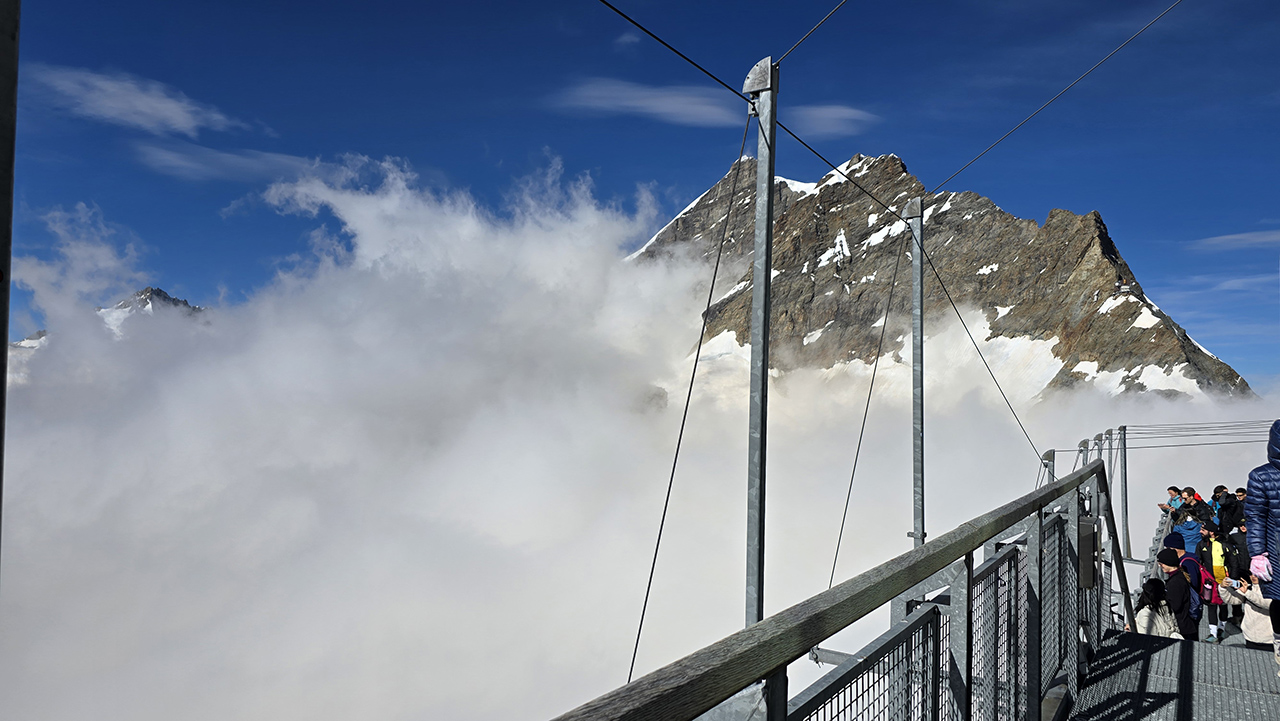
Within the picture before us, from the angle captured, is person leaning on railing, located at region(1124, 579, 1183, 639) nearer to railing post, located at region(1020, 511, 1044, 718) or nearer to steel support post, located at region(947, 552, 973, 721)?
railing post, located at region(1020, 511, 1044, 718)

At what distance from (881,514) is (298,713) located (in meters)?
116

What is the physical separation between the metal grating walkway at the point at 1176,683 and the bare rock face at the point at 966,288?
4879cm

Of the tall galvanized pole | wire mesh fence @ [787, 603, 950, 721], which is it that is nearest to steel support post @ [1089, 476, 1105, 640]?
the tall galvanized pole

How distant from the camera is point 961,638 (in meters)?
2.19

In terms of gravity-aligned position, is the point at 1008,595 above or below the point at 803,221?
below

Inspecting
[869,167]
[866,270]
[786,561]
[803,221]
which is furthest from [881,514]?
[869,167]

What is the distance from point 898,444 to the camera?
130375 mm

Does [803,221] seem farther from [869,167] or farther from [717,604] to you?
[717,604]

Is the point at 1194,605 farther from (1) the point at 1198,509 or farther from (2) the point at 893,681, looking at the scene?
(2) the point at 893,681

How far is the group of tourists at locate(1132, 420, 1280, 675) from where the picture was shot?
4.10 m

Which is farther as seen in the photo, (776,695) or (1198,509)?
(1198,509)

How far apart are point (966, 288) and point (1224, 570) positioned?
108 m

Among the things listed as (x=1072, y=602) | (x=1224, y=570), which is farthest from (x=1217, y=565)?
(x=1072, y=602)

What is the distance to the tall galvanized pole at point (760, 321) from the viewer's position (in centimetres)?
708
